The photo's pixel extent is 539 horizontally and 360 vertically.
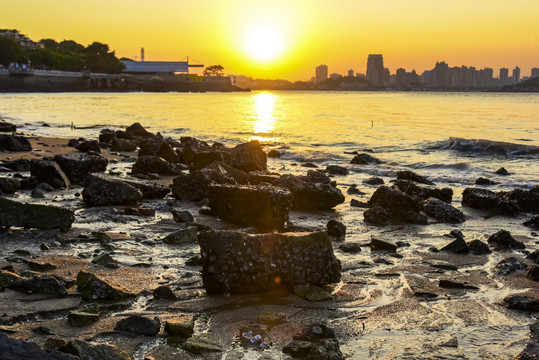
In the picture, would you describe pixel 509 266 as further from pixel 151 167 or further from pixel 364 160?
pixel 364 160

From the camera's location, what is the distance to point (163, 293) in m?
5.79

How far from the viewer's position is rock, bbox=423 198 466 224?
10164 millimetres

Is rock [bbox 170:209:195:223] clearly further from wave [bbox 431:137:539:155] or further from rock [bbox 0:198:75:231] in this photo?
wave [bbox 431:137:539:155]

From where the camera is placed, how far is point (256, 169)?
14.7 meters

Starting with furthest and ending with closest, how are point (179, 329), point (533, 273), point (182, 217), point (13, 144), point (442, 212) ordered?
point (13, 144) → point (442, 212) → point (182, 217) → point (533, 273) → point (179, 329)

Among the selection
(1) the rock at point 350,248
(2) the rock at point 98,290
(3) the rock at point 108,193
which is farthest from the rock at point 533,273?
(3) the rock at point 108,193

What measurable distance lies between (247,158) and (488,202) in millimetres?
5995

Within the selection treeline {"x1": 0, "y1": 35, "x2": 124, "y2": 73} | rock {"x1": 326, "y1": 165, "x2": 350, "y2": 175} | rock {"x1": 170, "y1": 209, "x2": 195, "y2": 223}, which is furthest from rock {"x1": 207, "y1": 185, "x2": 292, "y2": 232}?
treeline {"x1": 0, "y1": 35, "x2": 124, "y2": 73}

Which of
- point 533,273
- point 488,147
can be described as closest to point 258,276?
point 533,273

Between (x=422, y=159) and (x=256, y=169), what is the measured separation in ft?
32.2

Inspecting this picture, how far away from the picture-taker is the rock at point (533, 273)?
21.9 feet

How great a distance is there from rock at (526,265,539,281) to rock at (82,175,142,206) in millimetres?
6367

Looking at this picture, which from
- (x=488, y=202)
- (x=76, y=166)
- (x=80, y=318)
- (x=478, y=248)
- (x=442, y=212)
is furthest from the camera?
(x=76, y=166)

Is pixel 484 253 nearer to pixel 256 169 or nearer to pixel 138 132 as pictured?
pixel 256 169
